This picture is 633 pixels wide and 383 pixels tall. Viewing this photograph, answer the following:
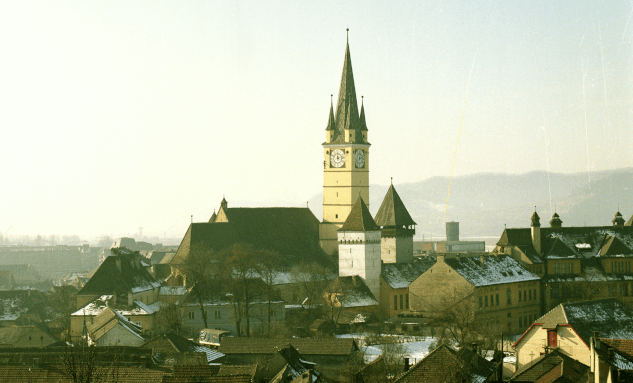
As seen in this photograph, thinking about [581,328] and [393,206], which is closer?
[581,328]

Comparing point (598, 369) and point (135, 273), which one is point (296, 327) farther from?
point (598, 369)

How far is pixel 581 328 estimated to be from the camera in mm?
52625

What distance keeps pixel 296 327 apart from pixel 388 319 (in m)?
9.74

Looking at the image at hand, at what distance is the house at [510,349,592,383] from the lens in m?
42.0

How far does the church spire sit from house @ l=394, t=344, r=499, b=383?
57.1 meters

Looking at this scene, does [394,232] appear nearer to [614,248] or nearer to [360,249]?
[360,249]

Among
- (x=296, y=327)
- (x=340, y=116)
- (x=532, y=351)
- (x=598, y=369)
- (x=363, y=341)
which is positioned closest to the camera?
(x=598, y=369)

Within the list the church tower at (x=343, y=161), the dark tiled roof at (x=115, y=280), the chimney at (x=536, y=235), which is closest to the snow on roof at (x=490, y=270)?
the chimney at (x=536, y=235)

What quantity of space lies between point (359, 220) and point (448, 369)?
47.0m

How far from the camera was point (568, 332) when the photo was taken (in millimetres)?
52000

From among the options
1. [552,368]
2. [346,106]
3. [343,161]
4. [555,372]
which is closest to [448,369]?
[555,372]

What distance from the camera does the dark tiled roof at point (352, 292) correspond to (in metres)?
79.1

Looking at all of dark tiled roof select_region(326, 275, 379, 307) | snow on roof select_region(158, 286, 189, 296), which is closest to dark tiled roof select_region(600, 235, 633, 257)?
dark tiled roof select_region(326, 275, 379, 307)

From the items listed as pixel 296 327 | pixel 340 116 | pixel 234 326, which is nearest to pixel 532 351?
pixel 296 327
